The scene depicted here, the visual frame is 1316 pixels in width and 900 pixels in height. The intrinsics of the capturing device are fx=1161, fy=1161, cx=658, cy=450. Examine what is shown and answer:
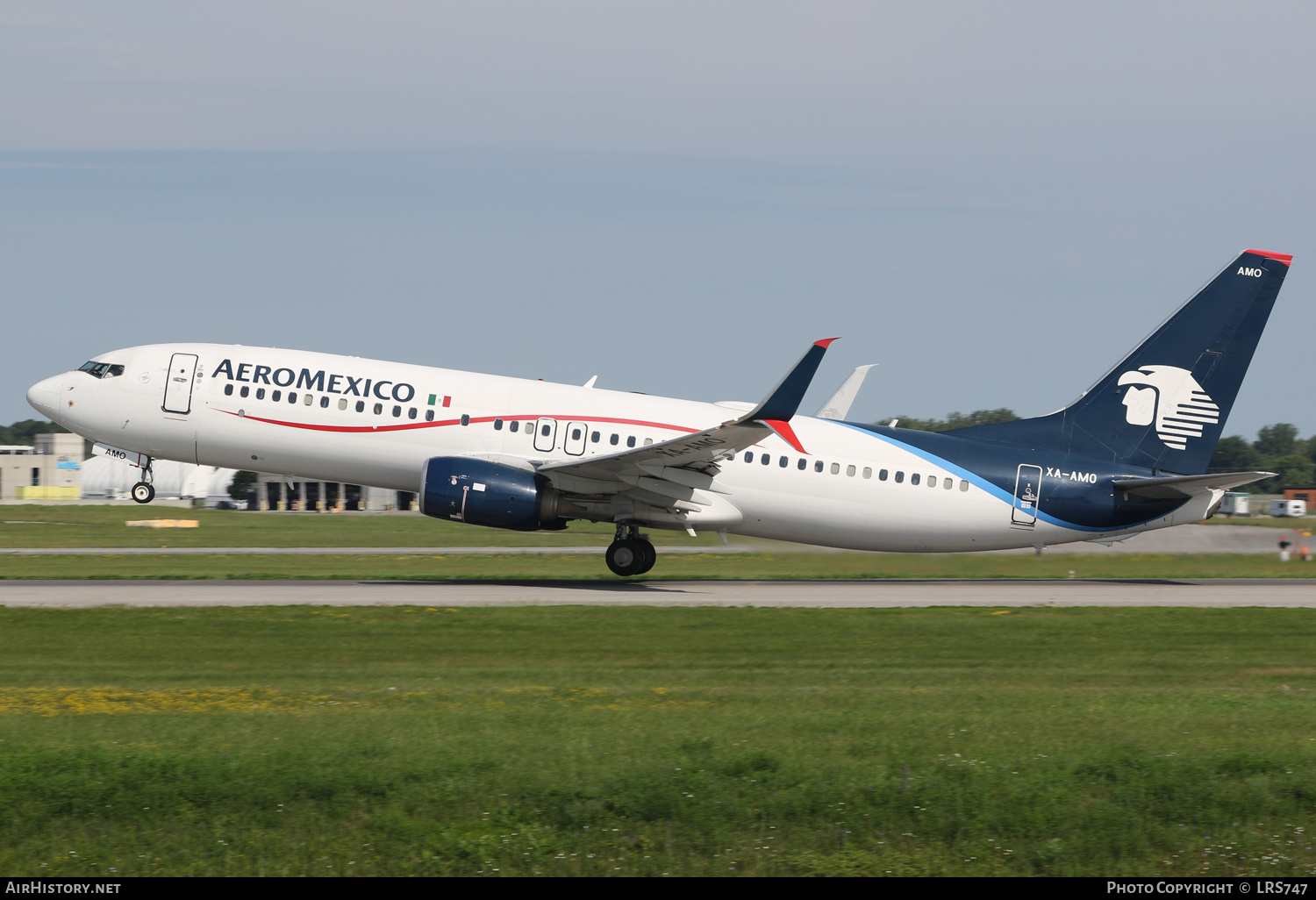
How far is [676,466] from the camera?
91.3 ft

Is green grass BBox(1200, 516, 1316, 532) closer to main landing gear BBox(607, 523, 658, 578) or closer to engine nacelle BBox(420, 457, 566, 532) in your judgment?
main landing gear BBox(607, 523, 658, 578)

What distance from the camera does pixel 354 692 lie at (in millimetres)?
14773

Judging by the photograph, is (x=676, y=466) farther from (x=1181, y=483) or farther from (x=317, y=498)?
(x=317, y=498)

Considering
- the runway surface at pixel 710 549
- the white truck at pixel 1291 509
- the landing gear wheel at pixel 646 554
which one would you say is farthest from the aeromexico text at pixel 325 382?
the white truck at pixel 1291 509

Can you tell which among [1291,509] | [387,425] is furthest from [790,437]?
[1291,509]

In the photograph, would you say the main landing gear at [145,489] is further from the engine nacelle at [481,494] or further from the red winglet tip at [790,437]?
the red winglet tip at [790,437]

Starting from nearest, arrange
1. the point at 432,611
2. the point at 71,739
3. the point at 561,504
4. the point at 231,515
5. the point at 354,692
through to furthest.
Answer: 1. the point at 71,739
2. the point at 354,692
3. the point at 432,611
4. the point at 561,504
5. the point at 231,515

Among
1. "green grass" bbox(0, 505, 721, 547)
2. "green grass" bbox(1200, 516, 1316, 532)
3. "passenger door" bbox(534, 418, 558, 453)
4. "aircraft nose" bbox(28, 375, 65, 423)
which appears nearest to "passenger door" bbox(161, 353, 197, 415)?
"aircraft nose" bbox(28, 375, 65, 423)

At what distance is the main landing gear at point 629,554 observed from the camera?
2973cm

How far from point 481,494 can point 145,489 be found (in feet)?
30.0

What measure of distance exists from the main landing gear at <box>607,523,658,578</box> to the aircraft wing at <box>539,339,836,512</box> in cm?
147
